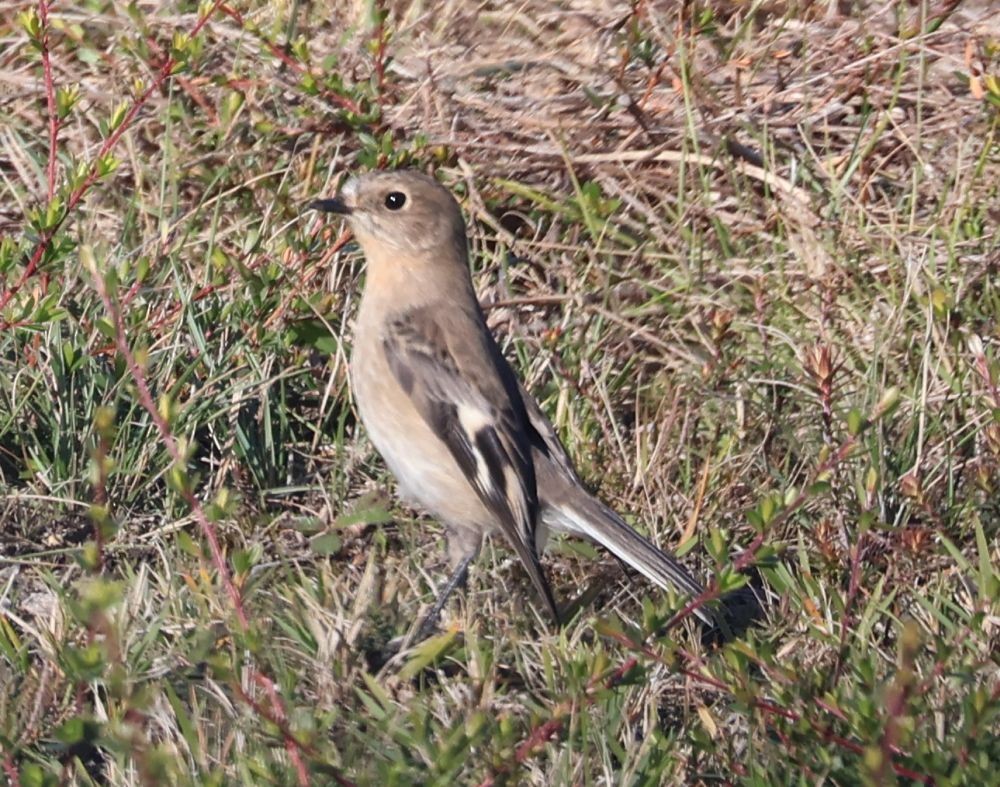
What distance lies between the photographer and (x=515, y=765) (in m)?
3.73

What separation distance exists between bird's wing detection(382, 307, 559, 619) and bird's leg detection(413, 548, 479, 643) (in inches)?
8.0

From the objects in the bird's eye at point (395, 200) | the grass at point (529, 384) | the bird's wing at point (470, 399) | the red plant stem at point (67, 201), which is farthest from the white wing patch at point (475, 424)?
the red plant stem at point (67, 201)

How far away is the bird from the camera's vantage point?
5.75 meters

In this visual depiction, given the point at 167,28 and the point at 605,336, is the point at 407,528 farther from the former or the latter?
the point at 167,28

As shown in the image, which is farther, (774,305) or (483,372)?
(774,305)

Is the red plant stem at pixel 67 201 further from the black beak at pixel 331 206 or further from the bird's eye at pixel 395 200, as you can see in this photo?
the bird's eye at pixel 395 200

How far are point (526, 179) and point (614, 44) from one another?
0.80 metres

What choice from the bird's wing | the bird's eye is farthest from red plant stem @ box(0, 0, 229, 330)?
the bird's wing

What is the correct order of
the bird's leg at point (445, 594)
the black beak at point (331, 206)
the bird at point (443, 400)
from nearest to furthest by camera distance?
the bird's leg at point (445, 594) < the bird at point (443, 400) < the black beak at point (331, 206)

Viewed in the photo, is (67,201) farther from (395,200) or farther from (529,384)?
(529,384)

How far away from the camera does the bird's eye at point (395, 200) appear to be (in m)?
6.26

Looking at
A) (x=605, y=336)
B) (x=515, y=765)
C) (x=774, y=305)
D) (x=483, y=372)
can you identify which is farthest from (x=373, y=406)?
(x=515, y=765)

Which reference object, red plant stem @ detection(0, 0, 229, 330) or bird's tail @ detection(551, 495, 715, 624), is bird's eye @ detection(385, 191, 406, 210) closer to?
red plant stem @ detection(0, 0, 229, 330)

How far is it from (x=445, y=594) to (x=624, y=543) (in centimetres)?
60
